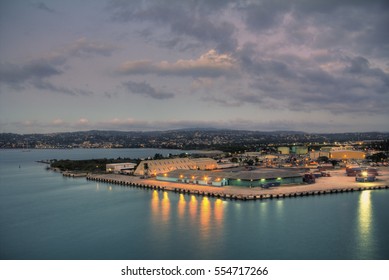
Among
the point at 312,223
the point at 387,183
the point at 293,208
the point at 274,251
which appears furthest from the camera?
the point at 387,183

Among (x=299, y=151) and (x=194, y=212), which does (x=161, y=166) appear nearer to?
(x=194, y=212)

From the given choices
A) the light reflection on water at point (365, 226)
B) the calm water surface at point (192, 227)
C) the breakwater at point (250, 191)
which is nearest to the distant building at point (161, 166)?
the breakwater at point (250, 191)

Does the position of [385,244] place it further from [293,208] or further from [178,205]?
[178,205]

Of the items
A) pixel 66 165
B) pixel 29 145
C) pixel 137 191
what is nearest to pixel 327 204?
pixel 137 191

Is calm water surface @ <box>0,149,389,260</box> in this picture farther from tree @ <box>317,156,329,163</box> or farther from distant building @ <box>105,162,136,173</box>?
tree @ <box>317,156,329,163</box>

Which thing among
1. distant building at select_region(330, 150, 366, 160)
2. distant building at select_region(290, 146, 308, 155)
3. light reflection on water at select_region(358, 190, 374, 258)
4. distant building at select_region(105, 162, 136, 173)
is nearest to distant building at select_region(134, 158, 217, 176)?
distant building at select_region(105, 162, 136, 173)
